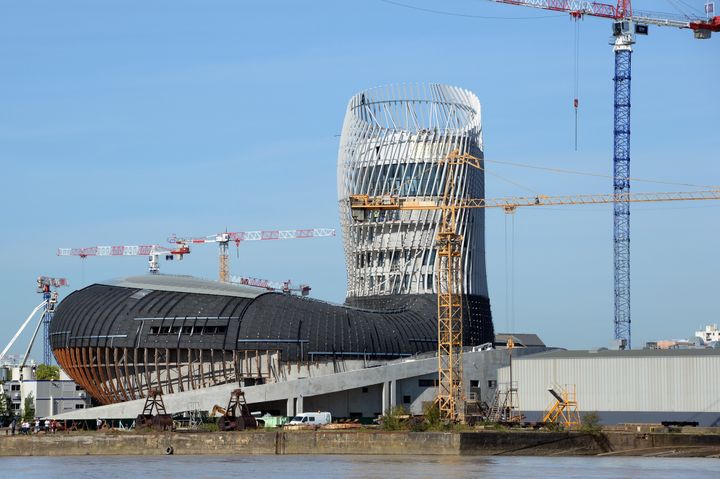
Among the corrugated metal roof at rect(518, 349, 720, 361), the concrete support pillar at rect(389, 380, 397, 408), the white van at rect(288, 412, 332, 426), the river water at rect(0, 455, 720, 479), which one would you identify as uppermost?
the corrugated metal roof at rect(518, 349, 720, 361)

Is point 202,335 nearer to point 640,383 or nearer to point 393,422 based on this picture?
point 393,422

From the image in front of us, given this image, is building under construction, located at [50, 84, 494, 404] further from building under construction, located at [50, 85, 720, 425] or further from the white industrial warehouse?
the white industrial warehouse

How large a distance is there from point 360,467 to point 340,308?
62.1 m

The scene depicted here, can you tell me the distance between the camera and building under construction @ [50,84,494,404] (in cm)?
14562

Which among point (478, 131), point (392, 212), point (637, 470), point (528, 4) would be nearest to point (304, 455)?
point (637, 470)

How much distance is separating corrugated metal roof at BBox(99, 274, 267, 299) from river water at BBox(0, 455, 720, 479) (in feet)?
141

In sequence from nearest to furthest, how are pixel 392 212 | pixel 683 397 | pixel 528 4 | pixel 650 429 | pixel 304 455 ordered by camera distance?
pixel 304 455, pixel 650 429, pixel 683 397, pixel 392 212, pixel 528 4

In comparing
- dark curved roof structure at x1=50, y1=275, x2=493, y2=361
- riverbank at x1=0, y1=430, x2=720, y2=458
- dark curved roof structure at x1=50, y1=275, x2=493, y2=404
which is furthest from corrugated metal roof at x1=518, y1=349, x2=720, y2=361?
dark curved roof structure at x1=50, y1=275, x2=493, y2=404

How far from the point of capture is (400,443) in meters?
108

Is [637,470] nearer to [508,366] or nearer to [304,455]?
[304,455]

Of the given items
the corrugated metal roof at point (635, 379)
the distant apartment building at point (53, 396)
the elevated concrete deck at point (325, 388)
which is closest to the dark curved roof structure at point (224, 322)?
the elevated concrete deck at point (325, 388)

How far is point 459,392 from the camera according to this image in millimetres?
134750

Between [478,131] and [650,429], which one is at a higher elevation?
[478,131]

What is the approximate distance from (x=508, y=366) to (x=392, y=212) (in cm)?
3325
